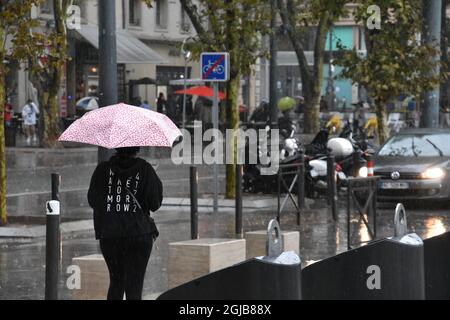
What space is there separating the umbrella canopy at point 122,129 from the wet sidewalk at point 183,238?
2.42 meters

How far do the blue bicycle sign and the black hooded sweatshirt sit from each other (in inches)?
413

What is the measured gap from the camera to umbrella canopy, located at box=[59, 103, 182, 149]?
29.8ft

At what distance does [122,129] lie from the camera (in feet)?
30.0

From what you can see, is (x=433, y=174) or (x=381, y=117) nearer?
(x=433, y=174)

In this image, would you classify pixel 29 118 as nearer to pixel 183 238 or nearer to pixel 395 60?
pixel 395 60

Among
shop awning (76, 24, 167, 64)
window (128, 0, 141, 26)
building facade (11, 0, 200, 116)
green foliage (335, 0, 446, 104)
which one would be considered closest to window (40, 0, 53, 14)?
building facade (11, 0, 200, 116)

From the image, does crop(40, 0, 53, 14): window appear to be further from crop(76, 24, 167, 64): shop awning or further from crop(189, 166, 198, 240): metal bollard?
crop(189, 166, 198, 240): metal bollard

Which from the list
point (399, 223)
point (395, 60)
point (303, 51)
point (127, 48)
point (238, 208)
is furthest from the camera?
point (127, 48)

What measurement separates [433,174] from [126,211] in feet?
40.9

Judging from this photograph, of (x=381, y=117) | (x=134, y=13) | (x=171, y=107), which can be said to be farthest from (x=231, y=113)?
(x=134, y=13)

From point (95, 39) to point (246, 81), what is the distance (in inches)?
711
